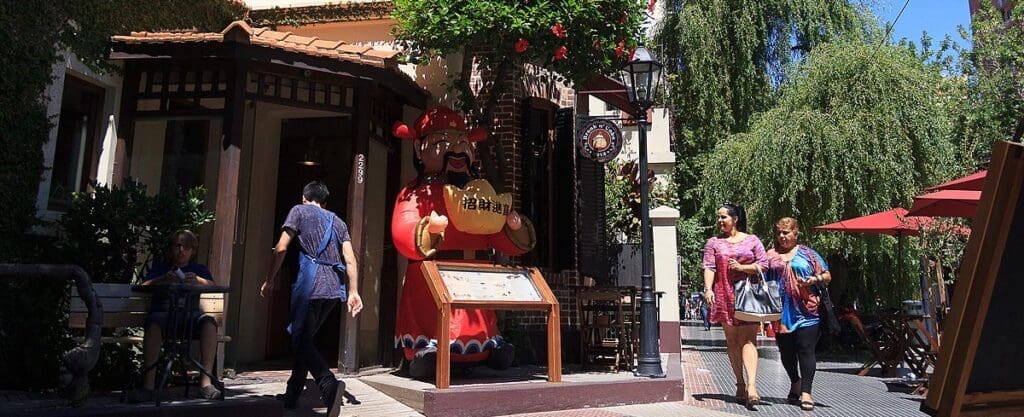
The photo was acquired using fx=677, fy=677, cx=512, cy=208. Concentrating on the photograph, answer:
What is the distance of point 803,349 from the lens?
5.94 metres

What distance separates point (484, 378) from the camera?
6.55 meters

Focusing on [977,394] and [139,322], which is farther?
[139,322]

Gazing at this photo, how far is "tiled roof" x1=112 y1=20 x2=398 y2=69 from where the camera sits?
239 inches

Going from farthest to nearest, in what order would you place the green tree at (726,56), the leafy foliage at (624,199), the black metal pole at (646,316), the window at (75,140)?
the green tree at (726,56), the leafy foliage at (624,199), the black metal pole at (646,316), the window at (75,140)

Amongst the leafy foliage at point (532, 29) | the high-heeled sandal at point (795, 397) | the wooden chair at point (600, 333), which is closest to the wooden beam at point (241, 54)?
the leafy foliage at point (532, 29)

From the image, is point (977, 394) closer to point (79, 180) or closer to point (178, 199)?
point (178, 199)

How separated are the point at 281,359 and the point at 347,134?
9.41 ft

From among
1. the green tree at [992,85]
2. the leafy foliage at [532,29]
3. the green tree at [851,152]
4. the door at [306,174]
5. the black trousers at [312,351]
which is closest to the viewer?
the black trousers at [312,351]

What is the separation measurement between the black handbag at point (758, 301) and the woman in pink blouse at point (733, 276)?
0.08 meters

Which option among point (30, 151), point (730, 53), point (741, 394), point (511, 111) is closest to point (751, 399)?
point (741, 394)

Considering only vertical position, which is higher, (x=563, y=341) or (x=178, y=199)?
(x=178, y=199)

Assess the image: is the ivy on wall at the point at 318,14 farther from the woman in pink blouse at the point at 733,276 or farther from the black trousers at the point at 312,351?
the woman in pink blouse at the point at 733,276

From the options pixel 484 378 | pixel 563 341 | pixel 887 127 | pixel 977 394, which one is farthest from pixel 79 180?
pixel 887 127

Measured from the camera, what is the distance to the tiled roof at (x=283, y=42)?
239 inches
